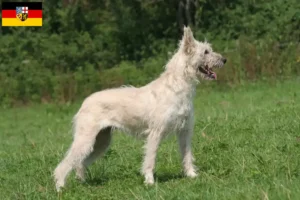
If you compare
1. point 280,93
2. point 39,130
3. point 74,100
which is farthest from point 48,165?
point 74,100

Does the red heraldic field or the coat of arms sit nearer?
the coat of arms

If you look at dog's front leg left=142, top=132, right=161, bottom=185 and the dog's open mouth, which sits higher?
the dog's open mouth

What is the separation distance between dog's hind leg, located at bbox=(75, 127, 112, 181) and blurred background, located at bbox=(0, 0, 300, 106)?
522 inches

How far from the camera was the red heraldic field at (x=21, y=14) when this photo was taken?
92.3 ft

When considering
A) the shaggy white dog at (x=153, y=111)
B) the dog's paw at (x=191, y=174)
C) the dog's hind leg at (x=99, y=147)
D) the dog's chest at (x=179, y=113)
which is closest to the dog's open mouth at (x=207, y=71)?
the shaggy white dog at (x=153, y=111)

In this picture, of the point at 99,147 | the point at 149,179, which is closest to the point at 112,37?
the point at 99,147

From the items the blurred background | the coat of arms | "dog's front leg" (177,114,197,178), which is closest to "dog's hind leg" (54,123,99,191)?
"dog's front leg" (177,114,197,178)

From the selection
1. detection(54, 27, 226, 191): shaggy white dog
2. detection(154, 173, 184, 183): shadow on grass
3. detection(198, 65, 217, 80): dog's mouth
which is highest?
detection(198, 65, 217, 80): dog's mouth

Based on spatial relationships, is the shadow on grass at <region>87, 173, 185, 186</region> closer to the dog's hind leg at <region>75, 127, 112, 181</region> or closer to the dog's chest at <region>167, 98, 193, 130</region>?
the dog's hind leg at <region>75, 127, 112, 181</region>

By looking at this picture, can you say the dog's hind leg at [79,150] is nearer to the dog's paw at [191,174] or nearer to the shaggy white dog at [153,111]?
the shaggy white dog at [153,111]

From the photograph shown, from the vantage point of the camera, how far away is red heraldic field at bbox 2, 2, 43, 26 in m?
28.1

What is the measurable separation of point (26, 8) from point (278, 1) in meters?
10.8

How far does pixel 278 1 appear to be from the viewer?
28312 mm

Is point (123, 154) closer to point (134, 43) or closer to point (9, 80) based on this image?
point (9, 80)
